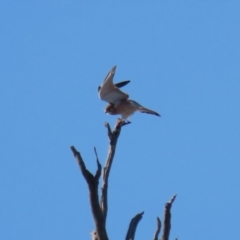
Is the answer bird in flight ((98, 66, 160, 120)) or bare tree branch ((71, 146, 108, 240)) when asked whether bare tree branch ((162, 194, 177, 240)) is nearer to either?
bare tree branch ((71, 146, 108, 240))

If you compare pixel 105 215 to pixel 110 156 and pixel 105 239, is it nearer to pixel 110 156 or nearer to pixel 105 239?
pixel 105 239

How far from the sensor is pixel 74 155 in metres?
5.14

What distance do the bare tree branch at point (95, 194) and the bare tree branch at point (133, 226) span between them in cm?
34

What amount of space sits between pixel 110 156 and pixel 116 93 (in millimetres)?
5066

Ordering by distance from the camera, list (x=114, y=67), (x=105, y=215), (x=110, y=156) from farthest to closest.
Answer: (x=114, y=67) < (x=110, y=156) < (x=105, y=215)

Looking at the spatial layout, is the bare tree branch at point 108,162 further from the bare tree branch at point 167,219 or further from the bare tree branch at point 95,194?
the bare tree branch at point 167,219

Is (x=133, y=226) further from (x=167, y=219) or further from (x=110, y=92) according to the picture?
(x=110, y=92)

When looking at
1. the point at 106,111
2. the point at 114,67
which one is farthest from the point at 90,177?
the point at 106,111

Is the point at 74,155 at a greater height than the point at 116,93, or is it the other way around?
the point at 116,93

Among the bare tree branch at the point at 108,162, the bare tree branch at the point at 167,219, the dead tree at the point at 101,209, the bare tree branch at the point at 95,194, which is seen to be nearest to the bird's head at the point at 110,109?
the bare tree branch at the point at 108,162

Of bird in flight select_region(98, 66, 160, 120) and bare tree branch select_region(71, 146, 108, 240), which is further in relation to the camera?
bird in flight select_region(98, 66, 160, 120)

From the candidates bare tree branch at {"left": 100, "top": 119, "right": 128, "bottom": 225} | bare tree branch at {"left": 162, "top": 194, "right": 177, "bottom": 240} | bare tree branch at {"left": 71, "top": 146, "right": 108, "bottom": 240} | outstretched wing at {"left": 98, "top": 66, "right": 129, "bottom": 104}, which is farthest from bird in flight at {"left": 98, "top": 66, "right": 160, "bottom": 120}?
bare tree branch at {"left": 162, "top": 194, "right": 177, "bottom": 240}

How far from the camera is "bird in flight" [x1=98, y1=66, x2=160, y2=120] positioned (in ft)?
35.0

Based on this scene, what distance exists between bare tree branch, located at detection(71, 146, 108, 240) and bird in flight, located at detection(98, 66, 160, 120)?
5359mm
